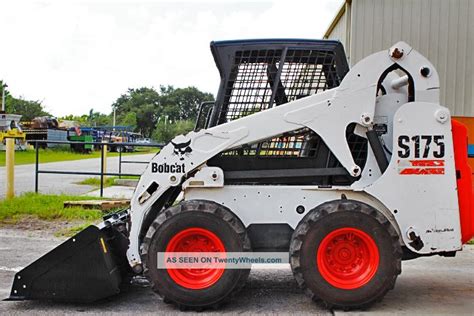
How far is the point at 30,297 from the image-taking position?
A: 5094mm

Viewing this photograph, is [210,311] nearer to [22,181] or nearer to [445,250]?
[445,250]

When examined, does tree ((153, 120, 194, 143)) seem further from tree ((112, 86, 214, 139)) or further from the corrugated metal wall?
tree ((112, 86, 214, 139))

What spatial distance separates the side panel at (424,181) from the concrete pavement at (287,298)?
2.00ft

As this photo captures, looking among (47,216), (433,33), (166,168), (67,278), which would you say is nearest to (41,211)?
(47,216)

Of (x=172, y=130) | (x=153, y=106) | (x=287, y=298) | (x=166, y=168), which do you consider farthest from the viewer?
(x=153, y=106)

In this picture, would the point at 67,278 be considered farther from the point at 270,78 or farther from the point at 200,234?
the point at 270,78

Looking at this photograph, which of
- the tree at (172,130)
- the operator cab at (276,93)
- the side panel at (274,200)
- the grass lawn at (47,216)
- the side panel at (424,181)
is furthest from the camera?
the tree at (172,130)

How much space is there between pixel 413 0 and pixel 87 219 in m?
6.77

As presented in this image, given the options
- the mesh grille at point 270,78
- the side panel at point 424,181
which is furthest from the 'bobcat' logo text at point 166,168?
the side panel at point 424,181

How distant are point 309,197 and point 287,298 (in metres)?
1.04

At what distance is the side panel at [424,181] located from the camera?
198 inches

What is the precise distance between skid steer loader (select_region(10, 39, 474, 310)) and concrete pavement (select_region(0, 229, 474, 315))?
0.46ft

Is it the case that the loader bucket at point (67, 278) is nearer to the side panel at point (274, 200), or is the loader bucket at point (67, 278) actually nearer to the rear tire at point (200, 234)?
the rear tire at point (200, 234)

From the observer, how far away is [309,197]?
5.16m
